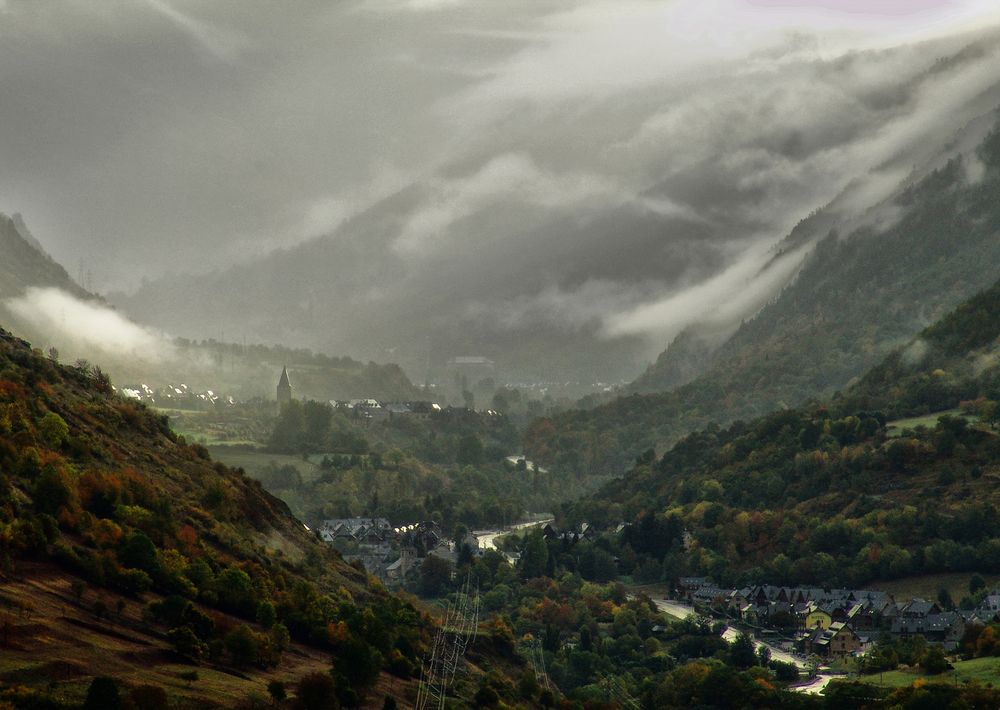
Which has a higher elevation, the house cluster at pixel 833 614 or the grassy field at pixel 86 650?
the house cluster at pixel 833 614

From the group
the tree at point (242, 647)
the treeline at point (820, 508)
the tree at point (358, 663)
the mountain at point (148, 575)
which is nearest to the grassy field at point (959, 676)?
the mountain at point (148, 575)

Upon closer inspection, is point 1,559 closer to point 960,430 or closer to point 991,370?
point 960,430

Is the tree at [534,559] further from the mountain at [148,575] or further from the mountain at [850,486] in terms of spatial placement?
the mountain at [148,575]

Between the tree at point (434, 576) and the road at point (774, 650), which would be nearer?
the road at point (774, 650)

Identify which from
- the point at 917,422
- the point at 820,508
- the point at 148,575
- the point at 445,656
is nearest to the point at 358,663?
the point at 148,575

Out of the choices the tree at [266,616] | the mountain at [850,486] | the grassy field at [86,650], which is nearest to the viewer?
the grassy field at [86,650]

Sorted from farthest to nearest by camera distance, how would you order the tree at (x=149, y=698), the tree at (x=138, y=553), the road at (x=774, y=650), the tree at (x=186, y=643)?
the road at (x=774, y=650), the tree at (x=138, y=553), the tree at (x=186, y=643), the tree at (x=149, y=698)

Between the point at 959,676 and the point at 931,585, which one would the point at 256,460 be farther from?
the point at 959,676

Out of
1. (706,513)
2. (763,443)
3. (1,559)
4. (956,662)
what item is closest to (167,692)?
(1,559)

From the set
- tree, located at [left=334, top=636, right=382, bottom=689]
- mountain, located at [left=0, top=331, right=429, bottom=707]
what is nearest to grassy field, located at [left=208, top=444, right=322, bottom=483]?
mountain, located at [left=0, top=331, right=429, bottom=707]
